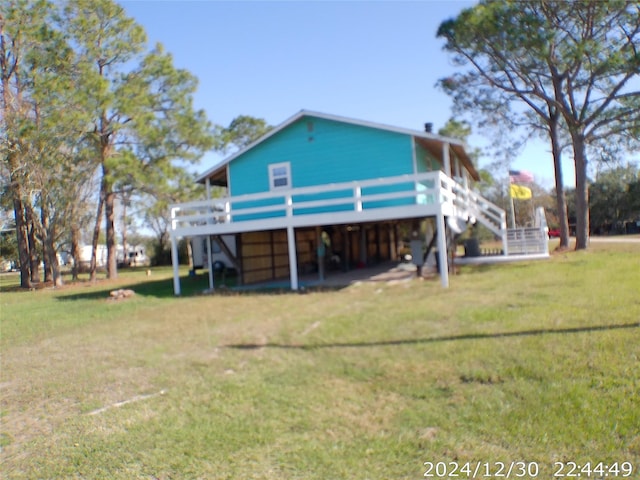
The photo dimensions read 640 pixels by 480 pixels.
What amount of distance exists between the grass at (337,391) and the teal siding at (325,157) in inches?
261

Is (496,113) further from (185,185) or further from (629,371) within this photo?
(629,371)

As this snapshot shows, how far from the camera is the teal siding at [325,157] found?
586 inches

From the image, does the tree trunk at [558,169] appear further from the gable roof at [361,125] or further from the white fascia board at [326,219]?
the white fascia board at [326,219]

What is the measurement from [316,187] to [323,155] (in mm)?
2945

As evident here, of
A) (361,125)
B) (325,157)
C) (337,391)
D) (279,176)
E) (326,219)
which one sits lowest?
(337,391)

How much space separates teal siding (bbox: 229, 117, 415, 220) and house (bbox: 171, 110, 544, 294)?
3cm

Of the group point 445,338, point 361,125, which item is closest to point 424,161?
point 361,125

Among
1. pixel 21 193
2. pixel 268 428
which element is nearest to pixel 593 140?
pixel 268 428

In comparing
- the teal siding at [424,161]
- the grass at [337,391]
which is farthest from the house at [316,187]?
the grass at [337,391]

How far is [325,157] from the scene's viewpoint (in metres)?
15.8

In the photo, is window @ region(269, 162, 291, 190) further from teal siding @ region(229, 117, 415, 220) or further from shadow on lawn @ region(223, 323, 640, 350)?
shadow on lawn @ region(223, 323, 640, 350)

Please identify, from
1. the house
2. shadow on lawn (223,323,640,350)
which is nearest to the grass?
shadow on lawn (223,323,640,350)

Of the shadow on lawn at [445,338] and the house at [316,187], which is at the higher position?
the house at [316,187]

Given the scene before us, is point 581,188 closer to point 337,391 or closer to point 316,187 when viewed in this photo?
point 316,187
